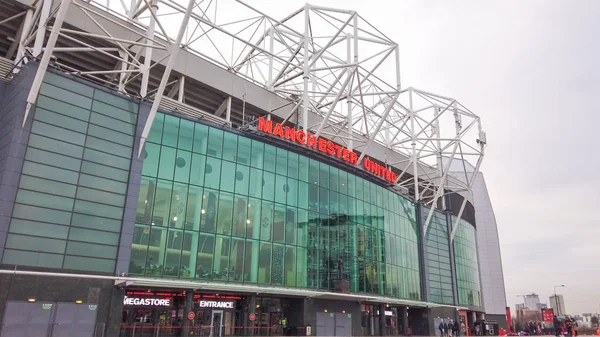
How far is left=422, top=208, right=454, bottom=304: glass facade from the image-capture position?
61625 mm

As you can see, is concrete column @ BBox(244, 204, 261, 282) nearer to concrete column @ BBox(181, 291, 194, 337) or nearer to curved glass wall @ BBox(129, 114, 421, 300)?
A: curved glass wall @ BBox(129, 114, 421, 300)

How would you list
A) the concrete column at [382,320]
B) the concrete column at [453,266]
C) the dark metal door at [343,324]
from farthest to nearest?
1. the concrete column at [453,266]
2. the concrete column at [382,320]
3. the dark metal door at [343,324]

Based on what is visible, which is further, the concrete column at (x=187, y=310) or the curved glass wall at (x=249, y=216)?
the curved glass wall at (x=249, y=216)

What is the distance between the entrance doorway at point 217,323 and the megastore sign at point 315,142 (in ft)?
52.3

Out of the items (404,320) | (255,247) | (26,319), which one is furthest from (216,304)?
(404,320)

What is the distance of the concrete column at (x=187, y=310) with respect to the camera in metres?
32.8

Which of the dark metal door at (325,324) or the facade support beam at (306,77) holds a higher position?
the facade support beam at (306,77)

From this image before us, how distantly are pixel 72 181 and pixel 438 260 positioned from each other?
165 feet

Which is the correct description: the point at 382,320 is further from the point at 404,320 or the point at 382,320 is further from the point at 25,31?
the point at 25,31

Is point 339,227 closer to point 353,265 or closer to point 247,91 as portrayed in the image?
point 353,265

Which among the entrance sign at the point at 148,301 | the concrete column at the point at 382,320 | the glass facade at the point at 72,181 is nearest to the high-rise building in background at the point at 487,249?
the concrete column at the point at 382,320

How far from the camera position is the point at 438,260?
63906mm

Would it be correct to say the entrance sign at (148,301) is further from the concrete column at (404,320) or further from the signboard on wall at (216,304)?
the concrete column at (404,320)

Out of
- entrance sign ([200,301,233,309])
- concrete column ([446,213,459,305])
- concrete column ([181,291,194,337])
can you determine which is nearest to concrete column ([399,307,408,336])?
concrete column ([446,213,459,305])
